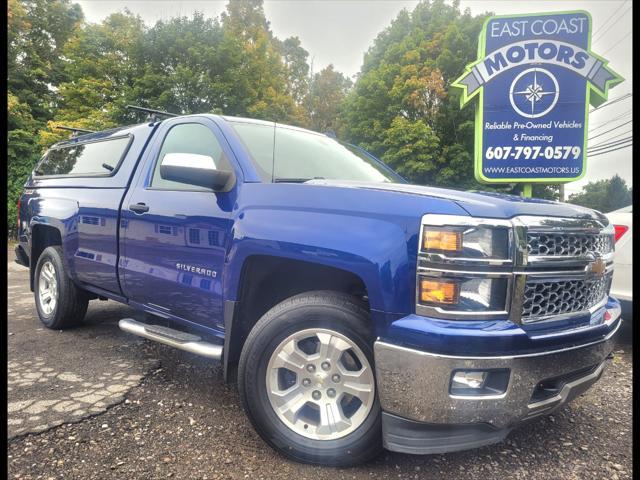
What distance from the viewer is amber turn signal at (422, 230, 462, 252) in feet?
6.31

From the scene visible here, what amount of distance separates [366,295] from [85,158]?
3422mm

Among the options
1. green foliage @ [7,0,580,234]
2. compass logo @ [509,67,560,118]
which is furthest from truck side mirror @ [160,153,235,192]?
green foliage @ [7,0,580,234]

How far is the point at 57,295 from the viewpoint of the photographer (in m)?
4.32

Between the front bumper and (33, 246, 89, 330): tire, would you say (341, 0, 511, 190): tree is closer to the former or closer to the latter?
(33, 246, 89, 330): tire

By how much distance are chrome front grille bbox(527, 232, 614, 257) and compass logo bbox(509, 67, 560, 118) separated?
5.08 metres

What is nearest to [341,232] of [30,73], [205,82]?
[205,82]

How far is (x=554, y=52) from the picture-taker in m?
6.74

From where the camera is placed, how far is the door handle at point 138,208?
3214 millimetres

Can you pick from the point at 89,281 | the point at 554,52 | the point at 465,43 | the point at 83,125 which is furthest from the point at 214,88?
Answer: the point at 89,281

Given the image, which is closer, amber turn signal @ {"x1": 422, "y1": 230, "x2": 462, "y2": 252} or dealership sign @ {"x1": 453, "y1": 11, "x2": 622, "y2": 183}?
amber turn signal @ {"x1": 422, "y1": 230, "x2": 462, "y2": 252}

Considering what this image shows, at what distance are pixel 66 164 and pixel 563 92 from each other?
22.2 feet

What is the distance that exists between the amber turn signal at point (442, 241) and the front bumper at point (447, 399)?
45 centimetres

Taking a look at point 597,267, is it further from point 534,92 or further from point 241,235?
point 534,92

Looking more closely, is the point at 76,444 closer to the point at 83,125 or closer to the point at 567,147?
the point at 567,147
